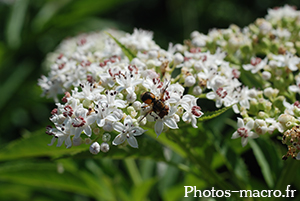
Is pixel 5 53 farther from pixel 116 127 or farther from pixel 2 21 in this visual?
pixel 116 127

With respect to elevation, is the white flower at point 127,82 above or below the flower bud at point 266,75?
below

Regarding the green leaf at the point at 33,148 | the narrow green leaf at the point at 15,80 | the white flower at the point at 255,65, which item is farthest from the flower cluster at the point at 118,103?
the narrow green leaf at the point at 15,80

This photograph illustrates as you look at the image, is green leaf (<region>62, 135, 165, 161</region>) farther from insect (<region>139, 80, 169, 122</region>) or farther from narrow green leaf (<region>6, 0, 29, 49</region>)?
narrow green leaf (<region>6, 0, 29, 49</region>)

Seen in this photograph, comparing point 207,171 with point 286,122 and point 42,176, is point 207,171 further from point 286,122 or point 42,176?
point 42,176

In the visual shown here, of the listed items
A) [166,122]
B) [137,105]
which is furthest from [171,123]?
[137,105]

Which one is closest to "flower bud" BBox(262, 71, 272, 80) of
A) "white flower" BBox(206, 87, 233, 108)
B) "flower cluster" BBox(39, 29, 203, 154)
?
"white flower" BBox(206, 87, 233, 108)

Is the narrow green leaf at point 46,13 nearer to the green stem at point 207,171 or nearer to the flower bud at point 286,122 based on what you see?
the green stem at point 207,171
